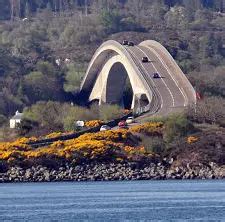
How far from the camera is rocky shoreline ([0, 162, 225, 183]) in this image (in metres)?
107

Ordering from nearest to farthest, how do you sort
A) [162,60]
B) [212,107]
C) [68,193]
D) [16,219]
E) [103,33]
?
[16,219]
[68,193]
[212,107]
[162,60]
[103,33]

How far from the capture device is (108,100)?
499 ft

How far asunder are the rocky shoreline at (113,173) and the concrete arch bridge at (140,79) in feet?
62.4

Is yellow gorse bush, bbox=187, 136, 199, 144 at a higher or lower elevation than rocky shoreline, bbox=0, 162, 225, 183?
higher

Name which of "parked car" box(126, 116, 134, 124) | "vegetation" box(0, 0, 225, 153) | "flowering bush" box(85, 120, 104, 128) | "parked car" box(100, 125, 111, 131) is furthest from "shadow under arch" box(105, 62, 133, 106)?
"parked car" box(100, 125, 111, 131)

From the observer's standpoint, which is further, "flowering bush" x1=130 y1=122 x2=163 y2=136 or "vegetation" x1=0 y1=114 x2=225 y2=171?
"flowering bush" x1=130 y1=122 x2=163 y2=136

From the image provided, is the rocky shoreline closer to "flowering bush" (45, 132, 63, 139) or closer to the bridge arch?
"flowering bush" (45, 132, 63, 139)

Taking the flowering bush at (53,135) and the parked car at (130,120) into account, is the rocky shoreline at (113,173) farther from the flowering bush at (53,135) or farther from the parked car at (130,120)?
the parked car at (130,120)

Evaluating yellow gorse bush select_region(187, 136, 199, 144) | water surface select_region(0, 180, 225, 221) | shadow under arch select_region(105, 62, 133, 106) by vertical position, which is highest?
water surface select_region(0, 180, 225, 221)

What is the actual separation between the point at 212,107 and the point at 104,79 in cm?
2931

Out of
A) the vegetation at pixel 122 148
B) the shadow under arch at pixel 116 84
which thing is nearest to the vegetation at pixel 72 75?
the vegetation at pixel 122 148

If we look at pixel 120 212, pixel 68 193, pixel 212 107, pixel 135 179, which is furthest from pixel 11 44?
pixel 120 212

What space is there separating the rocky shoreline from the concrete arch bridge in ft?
62.4

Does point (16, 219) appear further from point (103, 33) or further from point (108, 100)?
point (103, 33)
